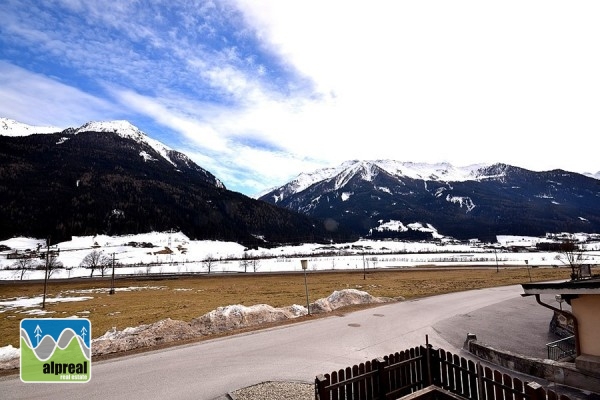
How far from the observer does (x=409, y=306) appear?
32375 mm

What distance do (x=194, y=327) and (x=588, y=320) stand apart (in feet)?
72.1

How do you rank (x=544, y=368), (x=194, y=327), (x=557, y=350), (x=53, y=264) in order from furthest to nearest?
1. (x=53, y=264)
2. (x=194, y=327)
3. (x=557, y=350)
4. (x=544, y=368)

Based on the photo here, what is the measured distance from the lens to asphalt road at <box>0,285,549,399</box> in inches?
487

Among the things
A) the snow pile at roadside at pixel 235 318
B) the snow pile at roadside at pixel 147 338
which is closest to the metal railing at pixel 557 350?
the snow pile at roadside at pixel 235 318

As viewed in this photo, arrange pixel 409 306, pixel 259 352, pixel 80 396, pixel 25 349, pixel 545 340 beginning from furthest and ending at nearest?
pixel 409 306 < pixel 545 340 < pixel 259 352 < pixel 25 349 < pixel 80 396

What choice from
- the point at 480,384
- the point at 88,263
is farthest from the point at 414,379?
the point at 88,263

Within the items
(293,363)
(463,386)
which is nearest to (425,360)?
(463,386)

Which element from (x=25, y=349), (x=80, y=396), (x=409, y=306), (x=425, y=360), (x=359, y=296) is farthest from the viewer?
(x=359, y=296)

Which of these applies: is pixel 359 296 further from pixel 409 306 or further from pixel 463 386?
pixel 463 386

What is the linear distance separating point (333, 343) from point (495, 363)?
7.88m

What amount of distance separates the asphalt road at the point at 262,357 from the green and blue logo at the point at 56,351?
0.61m

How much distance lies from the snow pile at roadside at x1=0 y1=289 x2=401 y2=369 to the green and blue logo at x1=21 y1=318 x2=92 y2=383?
279cm

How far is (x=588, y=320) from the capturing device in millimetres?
11727

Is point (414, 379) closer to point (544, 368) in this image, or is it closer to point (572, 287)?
point (572, 287)
